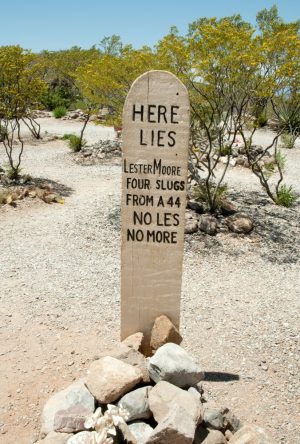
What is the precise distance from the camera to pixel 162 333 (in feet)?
13.4

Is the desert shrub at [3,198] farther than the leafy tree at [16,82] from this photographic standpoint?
No

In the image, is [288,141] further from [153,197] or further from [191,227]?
[153,197]

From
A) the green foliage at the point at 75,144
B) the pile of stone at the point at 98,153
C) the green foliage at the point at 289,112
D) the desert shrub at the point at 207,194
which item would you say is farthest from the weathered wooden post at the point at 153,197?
the green foliage at the point at 75,144

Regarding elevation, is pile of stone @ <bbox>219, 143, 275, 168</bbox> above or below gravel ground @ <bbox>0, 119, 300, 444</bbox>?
above

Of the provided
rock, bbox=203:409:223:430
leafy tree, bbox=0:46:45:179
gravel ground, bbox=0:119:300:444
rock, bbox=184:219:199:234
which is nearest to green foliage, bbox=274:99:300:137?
rock, bbox=184:219:199:234

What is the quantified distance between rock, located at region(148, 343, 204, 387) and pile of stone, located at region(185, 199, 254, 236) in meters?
4.77

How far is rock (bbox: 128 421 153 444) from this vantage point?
3.03 meters

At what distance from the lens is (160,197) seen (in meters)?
3.90

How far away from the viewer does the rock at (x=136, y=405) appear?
3.15m

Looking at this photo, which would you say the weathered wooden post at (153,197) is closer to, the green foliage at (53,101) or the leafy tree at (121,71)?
the leafy tree at (121,71)

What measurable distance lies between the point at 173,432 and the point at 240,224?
5875mm

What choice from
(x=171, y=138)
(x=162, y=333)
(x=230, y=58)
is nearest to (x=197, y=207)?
(x=230, y=58)

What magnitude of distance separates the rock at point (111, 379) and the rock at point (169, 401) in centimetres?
20

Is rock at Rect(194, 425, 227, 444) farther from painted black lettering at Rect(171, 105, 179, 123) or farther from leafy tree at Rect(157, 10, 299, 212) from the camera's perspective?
leafy tree at Rect(157, 10, 299, 212)
